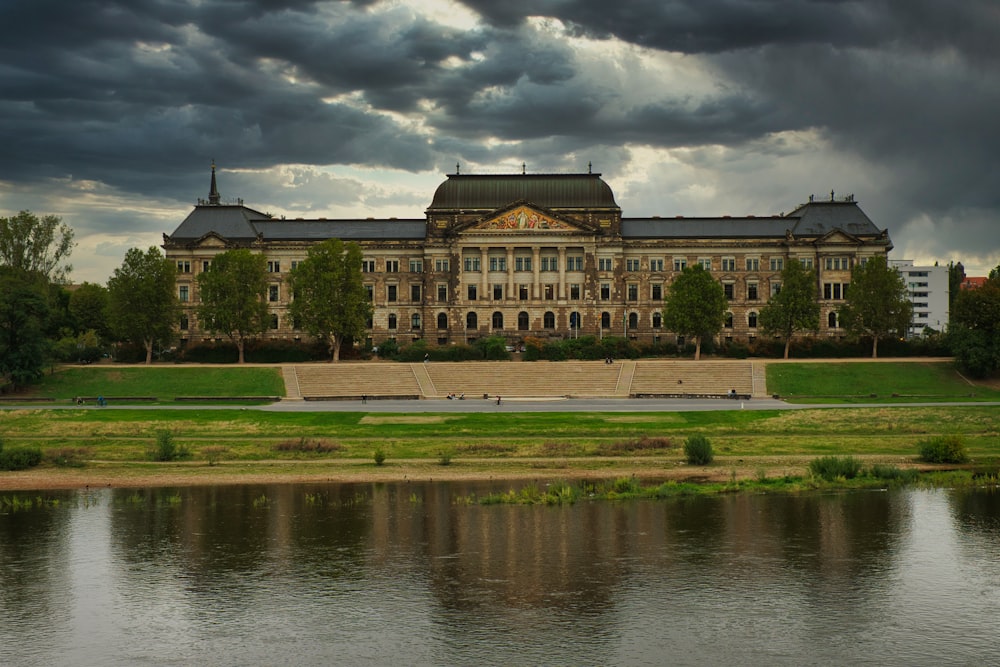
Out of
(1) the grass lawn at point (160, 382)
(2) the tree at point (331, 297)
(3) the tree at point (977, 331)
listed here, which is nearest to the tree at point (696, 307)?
(3) the tree at point (977, 331)

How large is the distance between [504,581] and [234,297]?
92394 mm

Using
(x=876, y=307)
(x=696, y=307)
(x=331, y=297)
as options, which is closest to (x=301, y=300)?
(x=331, y=297)

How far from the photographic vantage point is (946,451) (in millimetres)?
58656

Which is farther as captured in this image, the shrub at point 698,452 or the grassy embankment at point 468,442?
the shrub at point 698,452

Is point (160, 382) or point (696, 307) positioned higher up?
point (696, 307)

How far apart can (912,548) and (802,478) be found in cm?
1457

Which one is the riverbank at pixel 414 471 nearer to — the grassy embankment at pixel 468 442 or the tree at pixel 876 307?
the grassy embankment at pixel 468 442

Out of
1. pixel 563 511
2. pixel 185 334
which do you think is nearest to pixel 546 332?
pixel 185 334

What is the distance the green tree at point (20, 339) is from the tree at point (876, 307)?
89.3 m

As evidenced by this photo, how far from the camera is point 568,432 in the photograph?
7075 centimetres

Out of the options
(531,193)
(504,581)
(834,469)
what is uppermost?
(531,193)

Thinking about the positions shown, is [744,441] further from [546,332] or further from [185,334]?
[185,334]

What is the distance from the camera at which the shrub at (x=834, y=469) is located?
52.9 m

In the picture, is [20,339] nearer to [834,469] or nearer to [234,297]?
[234,297]
